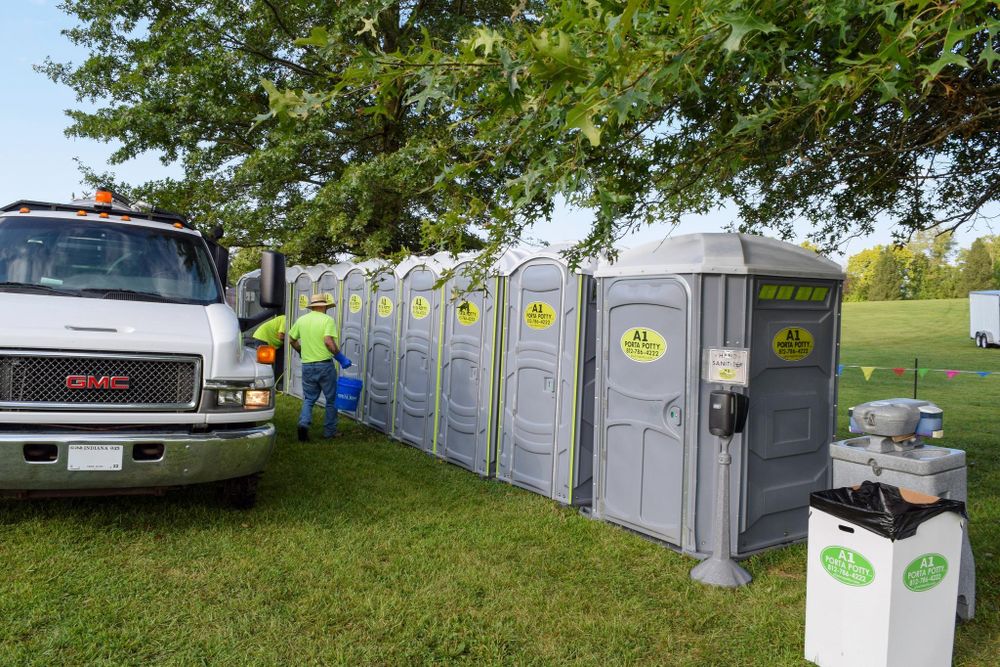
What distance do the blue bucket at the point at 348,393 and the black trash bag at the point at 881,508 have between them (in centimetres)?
687

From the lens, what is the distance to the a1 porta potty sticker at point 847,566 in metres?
3.13

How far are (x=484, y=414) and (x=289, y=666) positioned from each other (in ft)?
13.1

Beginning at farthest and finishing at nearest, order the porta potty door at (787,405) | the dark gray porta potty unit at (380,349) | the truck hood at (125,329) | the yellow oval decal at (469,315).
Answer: the dark gray porta potty unit at (380,349), the yellow oval decal at (469,315), the porta potty door at (787,405), the truck hood at (125,329)

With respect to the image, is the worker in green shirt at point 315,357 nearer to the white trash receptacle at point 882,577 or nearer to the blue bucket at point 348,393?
the blue bucket at point 348,393

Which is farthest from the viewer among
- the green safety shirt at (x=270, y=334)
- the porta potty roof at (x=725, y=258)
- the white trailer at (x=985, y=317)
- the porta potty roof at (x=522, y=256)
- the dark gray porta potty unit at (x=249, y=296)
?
the white trailer at (x=985, y=317)

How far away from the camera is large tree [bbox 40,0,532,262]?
510 inches

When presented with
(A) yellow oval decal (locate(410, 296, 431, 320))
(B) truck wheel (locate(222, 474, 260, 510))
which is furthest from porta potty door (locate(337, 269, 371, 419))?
(B) truck wheel (locate(222, 474, 260, 510))

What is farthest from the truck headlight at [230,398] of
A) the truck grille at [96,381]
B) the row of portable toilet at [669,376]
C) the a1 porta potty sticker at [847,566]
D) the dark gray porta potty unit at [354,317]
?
the dark gray porta potty unit at [354,317]

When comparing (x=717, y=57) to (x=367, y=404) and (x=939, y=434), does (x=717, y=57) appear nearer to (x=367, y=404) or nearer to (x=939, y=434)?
(x=939, y=434)

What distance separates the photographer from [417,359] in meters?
8.32

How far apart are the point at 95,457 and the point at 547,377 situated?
352 cm

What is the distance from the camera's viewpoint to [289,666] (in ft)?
10.5

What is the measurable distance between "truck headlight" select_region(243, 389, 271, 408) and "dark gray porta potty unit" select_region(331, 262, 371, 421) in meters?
4.68

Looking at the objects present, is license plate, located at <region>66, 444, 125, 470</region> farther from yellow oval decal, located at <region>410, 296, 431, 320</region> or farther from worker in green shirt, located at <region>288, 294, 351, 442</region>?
yellow oval decal, located at <region>410, 296, 431, 320</region>
